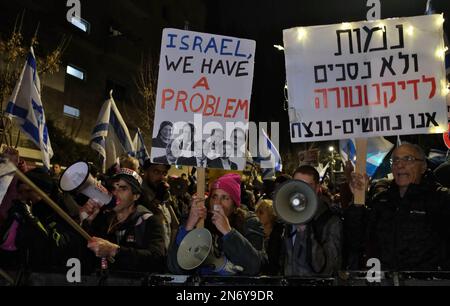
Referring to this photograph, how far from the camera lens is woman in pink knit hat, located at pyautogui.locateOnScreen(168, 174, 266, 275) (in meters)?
3.64

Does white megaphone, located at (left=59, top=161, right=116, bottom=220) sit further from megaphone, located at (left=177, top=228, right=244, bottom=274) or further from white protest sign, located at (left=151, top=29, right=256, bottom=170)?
megaphone, located at (left=177, top=228, right=244, bottom=274)

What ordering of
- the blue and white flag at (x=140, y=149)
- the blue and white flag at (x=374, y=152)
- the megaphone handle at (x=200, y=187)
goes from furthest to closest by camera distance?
the blue and white flag at (x=140, y=149), the blue and white flag at (x=374, y=152), the megaphone handle at (x=200, y=187)

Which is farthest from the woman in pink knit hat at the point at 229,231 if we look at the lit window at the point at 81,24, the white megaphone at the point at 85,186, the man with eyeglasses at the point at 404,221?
the lit window at the point at 81,24

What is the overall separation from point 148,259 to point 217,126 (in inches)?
56.8

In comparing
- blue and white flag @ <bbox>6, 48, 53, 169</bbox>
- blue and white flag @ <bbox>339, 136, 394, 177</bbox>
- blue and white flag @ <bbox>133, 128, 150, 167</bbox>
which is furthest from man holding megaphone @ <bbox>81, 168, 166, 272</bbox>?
blue and white flag @ <bbox>133, 128, 150, 167</bbox>

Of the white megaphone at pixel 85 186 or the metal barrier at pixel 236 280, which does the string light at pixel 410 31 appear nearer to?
the metal barrier at pixel 236 280

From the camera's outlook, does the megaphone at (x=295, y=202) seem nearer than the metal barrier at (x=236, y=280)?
No

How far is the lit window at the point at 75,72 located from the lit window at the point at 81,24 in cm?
195

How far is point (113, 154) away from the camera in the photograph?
30.6ft

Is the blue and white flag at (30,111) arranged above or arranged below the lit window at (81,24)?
below

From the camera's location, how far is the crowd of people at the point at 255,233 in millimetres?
3570
